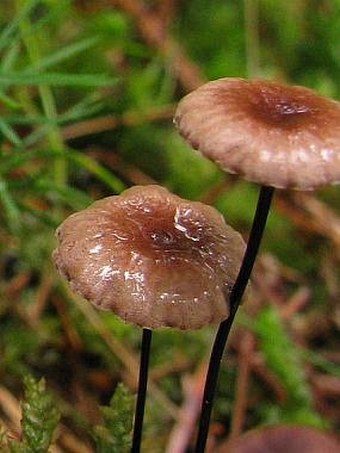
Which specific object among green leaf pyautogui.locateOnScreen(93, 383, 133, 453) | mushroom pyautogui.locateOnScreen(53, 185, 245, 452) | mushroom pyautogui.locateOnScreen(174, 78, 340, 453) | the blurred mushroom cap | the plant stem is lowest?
the blurred mushroom cap

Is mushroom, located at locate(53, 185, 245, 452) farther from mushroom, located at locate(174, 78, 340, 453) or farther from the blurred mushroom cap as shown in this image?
the blurred mushroom cap

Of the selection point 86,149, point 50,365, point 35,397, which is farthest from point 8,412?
point 86,149

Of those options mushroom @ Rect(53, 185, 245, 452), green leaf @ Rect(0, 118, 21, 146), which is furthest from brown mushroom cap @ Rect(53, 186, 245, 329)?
green leaf @ Rect(0, 118, 21, 146)

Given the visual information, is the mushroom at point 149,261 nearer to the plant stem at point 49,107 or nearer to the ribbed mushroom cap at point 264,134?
the ribbed mushroom cap at point 264,134

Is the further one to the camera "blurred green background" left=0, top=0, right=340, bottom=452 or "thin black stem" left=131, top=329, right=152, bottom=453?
"blurred green background" left=0, top=0, right=340, bottom=452

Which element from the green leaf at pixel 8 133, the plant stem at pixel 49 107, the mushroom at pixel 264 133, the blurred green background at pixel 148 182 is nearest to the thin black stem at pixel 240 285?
the mushroom at pixel 264 133
